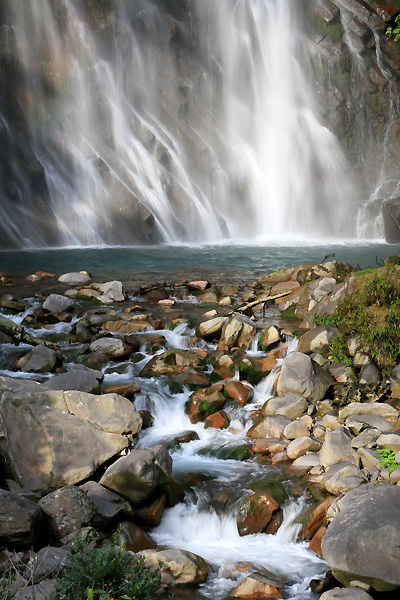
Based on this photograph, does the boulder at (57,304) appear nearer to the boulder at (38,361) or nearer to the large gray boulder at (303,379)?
the boulder at (38,361)

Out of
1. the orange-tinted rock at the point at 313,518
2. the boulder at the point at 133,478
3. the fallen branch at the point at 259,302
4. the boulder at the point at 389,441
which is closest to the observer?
the orange-tinted rock at the point at 313,518

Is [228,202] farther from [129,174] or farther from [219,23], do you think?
[219,23]

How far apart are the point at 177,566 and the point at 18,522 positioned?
1516 millimetres

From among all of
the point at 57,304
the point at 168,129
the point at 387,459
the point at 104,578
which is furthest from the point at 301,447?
the point at 168,129

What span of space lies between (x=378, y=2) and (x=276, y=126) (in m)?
10.3

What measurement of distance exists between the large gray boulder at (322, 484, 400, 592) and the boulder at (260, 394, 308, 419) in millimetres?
2809

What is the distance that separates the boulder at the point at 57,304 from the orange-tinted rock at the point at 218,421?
258 inches

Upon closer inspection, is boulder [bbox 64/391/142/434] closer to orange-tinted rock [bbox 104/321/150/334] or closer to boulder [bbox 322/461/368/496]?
boulder [bbox 322/461/368/496]

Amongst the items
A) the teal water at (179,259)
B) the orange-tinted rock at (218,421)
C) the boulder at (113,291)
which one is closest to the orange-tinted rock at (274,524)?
the orange-tinted rock at (218,421)

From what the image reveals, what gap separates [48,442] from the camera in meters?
6.14

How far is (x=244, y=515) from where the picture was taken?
599 cm

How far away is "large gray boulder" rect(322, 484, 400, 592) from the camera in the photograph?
4418 mm

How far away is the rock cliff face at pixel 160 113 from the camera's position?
105 feet

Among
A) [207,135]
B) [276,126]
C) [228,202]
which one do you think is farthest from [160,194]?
[276,126]
